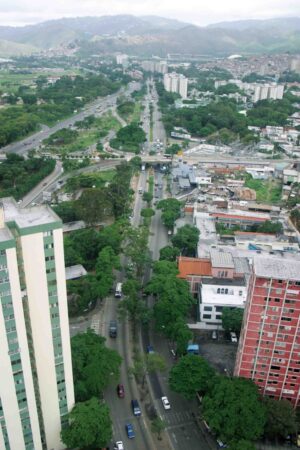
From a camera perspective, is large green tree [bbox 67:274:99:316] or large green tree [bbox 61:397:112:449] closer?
large green tree [bbox 61:397:112:449]

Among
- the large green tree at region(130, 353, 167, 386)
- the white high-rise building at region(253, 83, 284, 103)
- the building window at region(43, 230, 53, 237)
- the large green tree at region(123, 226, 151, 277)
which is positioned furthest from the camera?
the white high-rise building at region(253, 83, 284, 103)

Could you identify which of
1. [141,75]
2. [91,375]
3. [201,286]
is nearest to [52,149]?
[201,286]

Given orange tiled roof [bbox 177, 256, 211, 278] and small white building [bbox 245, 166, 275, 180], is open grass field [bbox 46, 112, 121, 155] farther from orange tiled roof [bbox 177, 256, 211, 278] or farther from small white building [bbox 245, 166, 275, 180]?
orange tiled roof [bbox 177, 256, 211, 278]

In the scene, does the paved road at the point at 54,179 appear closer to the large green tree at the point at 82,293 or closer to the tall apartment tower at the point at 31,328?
the large green tree at the point at 82,293

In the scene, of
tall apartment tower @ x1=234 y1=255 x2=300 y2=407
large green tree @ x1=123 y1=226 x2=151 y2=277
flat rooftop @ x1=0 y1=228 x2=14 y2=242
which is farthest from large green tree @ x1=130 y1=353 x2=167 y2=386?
flat rooftop @ x1=0 y1=228 x2=14 y2=242

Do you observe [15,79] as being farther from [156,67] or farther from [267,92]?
[267,92]

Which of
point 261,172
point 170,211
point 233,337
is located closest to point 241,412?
point 233,337

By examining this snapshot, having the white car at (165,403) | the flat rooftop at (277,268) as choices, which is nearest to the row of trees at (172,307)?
the white car at (165,403)

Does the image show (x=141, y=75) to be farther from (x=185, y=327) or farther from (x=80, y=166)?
(x=185, y=327)
